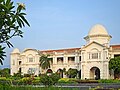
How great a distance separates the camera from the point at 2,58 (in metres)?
6.64

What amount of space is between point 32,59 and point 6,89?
61853mm

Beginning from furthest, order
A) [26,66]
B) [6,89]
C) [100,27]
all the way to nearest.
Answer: [26,66] < [100,27] < [6,89]

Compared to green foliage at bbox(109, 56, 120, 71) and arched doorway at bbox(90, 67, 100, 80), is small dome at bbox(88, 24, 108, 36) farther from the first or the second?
green foliage at bbox(109, 56, 120, 71)

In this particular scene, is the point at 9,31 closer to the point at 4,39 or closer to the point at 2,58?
the point at 4,39

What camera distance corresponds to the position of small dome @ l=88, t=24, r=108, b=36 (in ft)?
205

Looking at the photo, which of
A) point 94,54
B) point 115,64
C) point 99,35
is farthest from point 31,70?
point 115,64

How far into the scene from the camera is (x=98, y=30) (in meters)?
62.5

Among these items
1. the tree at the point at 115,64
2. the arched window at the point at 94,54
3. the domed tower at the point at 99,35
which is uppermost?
the domed tower at the point at 99,35

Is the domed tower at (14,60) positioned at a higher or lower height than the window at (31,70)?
higher

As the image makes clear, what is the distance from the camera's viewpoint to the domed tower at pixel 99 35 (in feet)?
204

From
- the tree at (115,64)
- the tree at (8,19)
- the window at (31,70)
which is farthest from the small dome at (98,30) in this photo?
the tree at (8,19)

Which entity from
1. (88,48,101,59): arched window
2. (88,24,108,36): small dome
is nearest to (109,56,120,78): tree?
(88,48,101,59): arched window

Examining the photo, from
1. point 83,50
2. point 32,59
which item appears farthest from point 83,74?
point 32,59

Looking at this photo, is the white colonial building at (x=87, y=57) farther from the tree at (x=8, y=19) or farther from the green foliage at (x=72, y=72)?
the tree at (x=8, y=19)
